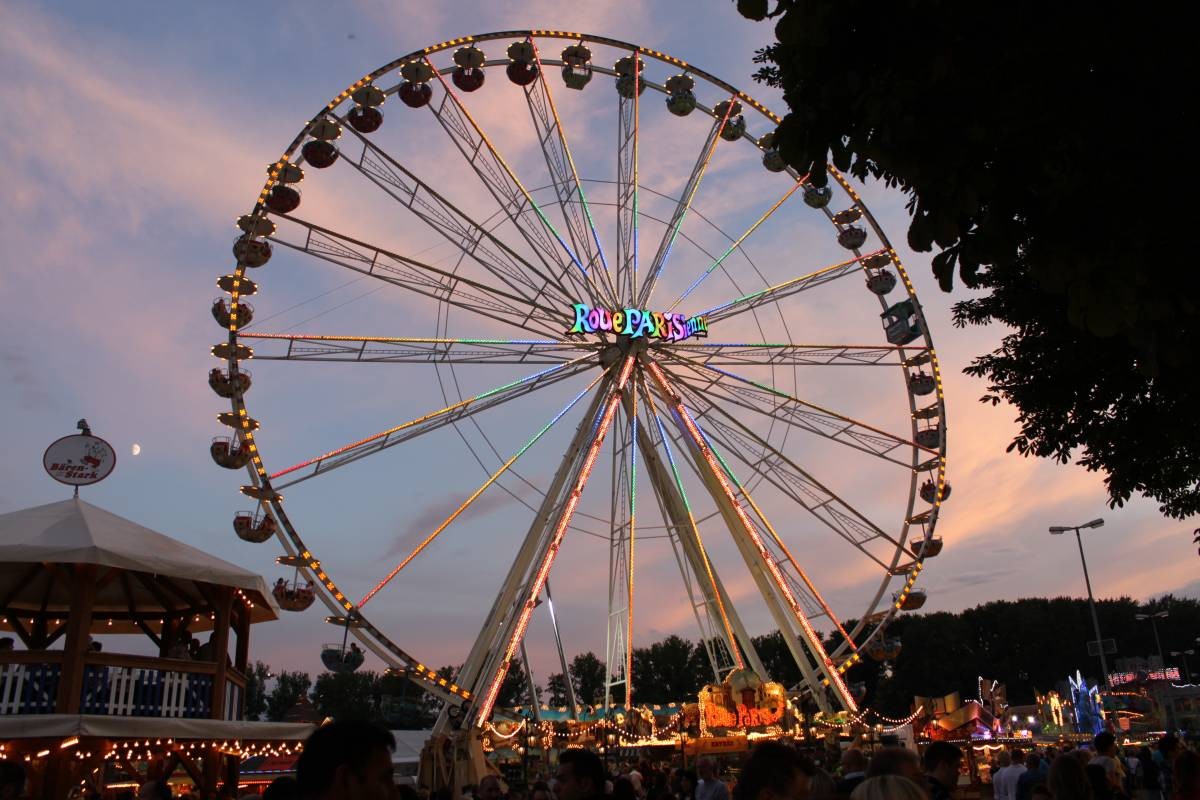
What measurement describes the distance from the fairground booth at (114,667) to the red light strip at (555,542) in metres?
5.68

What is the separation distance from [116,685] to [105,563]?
145cm

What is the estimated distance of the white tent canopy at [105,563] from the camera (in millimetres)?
10609

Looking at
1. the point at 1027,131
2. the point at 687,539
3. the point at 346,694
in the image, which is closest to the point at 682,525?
the point at 687,539

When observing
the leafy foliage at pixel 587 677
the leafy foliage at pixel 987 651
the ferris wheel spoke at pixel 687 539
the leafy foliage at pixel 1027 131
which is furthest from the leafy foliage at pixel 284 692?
the leafy foliage at pixel 1027 131

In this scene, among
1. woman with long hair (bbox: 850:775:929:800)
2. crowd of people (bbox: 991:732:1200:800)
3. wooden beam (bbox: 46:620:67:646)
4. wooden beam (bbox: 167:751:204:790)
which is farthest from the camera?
wooden beam (bbox: 46:620:67:646)

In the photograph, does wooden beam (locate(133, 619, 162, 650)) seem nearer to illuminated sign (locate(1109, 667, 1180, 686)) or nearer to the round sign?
the round sign

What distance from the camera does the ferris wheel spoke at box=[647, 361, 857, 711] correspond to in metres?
21.6

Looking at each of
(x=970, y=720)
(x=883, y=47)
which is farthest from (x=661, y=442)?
(x=883, y=47)

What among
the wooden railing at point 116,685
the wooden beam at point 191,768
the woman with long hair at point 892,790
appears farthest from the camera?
the wooden beam at point 191,768

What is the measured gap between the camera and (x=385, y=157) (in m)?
19.3

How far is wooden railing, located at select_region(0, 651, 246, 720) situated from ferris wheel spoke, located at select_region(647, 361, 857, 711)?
467 inches

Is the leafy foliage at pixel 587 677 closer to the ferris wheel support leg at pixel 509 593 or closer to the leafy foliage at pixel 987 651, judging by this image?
the leafy foliage at pixel 987 651

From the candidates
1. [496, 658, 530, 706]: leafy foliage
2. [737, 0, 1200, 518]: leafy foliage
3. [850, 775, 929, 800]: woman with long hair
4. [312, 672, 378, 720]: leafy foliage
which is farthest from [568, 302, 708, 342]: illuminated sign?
[312, 672, 378, 720]: leafy foliage

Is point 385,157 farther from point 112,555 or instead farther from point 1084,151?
point 1084,151
